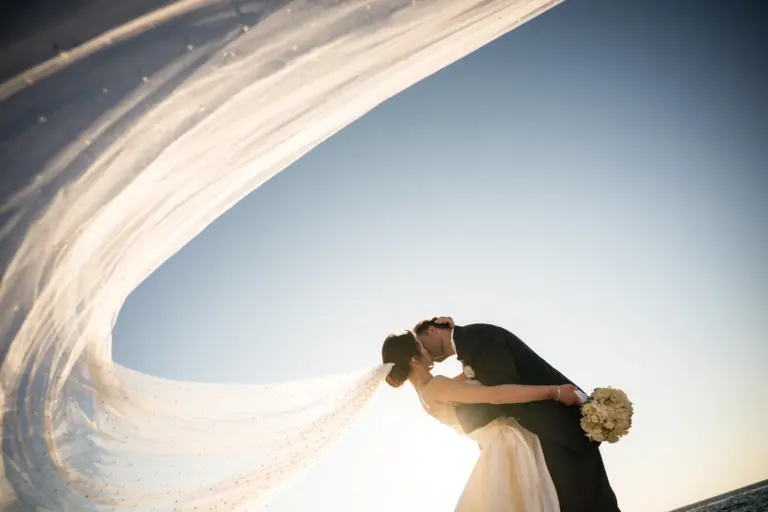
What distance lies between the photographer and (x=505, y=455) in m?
3.95

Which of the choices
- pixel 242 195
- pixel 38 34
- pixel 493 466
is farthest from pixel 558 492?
pixel 38 34

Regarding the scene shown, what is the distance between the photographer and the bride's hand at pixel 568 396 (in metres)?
3.93

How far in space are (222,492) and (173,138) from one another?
2.96 metres

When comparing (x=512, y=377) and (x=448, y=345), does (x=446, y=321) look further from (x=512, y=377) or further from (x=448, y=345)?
(x=512, y=377)

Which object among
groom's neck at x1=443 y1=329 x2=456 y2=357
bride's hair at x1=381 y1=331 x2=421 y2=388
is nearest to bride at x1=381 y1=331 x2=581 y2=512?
bride's hair at x1=381 y1=331 x2=421 y2=388

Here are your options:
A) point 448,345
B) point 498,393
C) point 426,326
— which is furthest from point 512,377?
point 426,326

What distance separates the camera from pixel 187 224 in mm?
2564

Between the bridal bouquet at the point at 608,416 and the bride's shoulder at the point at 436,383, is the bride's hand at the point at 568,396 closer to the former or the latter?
the bridal bouquet at the point at 608,416

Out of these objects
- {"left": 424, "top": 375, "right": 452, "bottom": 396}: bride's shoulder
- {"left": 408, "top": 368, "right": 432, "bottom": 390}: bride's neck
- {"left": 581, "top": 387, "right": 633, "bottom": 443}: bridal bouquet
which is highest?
{"left": 408, "top": 368, "right": 432, "bottom": 390}: bride's neck

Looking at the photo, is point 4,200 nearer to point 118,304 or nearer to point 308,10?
point 118,304

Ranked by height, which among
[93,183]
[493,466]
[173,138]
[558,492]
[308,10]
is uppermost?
[308,10]

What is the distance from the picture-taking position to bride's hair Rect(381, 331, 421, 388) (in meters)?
4.41

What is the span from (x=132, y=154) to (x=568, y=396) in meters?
3.60

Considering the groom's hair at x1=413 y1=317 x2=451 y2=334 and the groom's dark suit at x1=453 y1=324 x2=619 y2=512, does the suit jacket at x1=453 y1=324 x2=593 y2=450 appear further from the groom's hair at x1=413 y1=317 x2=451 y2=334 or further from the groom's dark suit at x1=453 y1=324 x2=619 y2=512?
the groom's hair at x1=413 y1=317 x2=451 y2=334
